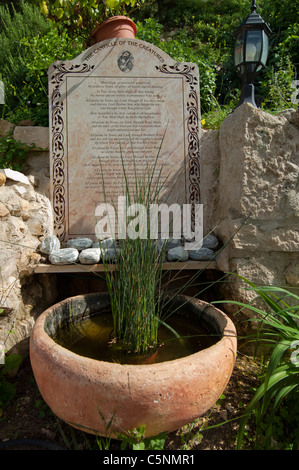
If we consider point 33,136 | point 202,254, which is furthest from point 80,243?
point 33,136

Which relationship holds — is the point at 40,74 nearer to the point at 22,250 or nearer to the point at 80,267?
the point at 22,250

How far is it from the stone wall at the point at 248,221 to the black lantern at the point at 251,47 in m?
0.52

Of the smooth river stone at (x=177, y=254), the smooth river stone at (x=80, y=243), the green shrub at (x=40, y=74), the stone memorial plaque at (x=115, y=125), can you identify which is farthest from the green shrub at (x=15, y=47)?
the smooth river stone at (x=177, y=254)

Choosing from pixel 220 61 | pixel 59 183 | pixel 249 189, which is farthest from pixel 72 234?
pixel 220 61

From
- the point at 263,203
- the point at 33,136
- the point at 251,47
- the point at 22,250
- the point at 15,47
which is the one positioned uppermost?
the point at 15,47

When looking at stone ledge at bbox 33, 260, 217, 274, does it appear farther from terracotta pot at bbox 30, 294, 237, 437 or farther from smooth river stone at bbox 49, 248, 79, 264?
terracotta pot at bbox 30, 294, 237, 437

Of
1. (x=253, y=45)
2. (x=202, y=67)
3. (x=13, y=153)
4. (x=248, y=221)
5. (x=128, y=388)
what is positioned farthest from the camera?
(x=202, y=67)

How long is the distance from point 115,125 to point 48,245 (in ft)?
3.49

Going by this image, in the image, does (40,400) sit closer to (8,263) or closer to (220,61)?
(8,263)

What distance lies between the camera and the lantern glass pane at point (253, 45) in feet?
7.50

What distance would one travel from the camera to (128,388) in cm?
100

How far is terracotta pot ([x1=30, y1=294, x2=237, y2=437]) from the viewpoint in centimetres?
100

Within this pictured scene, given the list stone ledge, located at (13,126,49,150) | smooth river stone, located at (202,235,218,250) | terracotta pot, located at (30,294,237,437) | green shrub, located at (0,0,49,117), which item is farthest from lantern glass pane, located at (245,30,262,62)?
green shrub, located at (0,0,49,117)

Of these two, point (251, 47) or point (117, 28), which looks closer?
point (251, 47)
